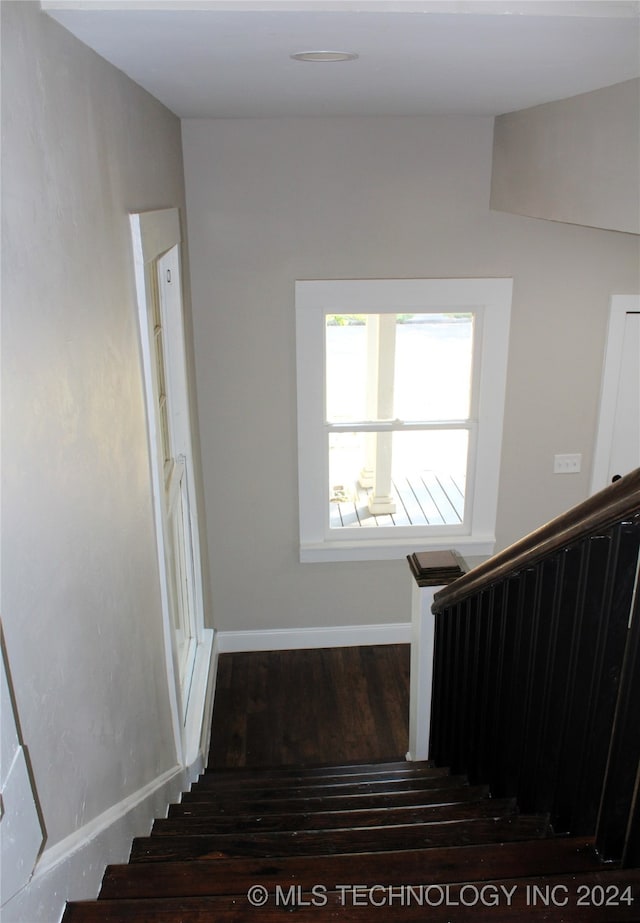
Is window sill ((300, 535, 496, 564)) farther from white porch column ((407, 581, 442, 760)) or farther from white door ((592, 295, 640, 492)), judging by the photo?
white porch column ((407, 581, 442, 760))

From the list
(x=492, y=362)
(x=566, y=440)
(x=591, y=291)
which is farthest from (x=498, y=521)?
(x=591, y=291)

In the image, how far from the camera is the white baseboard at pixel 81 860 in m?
1.17

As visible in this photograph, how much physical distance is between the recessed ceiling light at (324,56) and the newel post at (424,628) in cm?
163

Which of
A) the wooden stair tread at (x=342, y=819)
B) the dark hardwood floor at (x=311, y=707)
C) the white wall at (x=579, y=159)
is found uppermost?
the white wall at (x=579, y=159)

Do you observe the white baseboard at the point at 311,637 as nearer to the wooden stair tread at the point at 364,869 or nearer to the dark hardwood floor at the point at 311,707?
the dark hardwood floor at the point at 311,707

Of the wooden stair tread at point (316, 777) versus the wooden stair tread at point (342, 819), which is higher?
the wooden stair tread at point (342, 819)

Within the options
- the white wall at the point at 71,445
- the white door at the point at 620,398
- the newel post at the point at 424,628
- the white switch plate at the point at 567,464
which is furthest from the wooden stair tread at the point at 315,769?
the white door at the point at 620,398

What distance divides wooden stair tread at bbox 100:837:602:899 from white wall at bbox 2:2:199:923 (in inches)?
4.4

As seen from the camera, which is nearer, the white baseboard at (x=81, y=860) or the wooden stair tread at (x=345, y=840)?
the white baseboard at (x=81, y=860)

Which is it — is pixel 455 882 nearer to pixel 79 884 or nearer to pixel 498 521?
pixel 79 884

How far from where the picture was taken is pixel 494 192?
345 cm

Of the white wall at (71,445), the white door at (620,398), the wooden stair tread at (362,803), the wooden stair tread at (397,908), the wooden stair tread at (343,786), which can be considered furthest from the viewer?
the white door at (620,398)

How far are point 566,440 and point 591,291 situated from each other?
79cm

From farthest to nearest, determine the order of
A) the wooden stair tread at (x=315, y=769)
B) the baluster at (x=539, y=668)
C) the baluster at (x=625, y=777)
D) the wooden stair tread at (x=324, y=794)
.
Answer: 1. the wooden stair tread at (x=315, y=769)
2. the wooden stair tread at (x=324, y=794)
3. the baluster at (x=539, y=668)
4. the baluster at (x=625, y=777)
